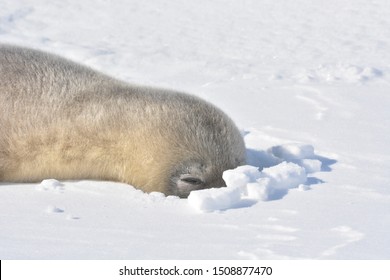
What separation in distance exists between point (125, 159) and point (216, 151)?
1.87 feet

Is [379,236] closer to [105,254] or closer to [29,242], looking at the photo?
[105,254]

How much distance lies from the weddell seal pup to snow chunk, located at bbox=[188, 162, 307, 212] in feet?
1.25

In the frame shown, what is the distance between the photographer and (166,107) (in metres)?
5.05

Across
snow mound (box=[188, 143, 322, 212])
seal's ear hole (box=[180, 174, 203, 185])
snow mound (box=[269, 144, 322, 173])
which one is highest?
snow mound (box=[269, 144, 322, 173])

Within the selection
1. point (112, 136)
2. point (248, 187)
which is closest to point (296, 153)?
point (248, 187)

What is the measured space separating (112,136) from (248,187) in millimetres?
1066

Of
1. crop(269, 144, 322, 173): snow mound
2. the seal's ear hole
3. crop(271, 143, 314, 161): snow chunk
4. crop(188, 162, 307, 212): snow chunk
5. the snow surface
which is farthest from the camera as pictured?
crop(271, 143, 314, 161): snow chunk

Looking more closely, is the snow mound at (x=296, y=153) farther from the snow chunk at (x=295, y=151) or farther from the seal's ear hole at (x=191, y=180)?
the seal's ear hole at (x=191, y=180)

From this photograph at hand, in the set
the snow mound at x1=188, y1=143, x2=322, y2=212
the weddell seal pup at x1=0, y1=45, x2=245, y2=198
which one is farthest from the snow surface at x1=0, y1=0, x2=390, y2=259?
the weddell seal pup at x1=0, y1=45, x2=245, y2=198

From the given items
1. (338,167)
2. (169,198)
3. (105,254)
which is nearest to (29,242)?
(105,254)

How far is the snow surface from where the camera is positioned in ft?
12.1

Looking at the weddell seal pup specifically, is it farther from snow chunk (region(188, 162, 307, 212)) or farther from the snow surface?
snow chunk (region(188, 162, 307, 212))

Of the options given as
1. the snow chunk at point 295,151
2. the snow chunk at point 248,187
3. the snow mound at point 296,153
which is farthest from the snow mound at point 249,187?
the snow chunk at point 295,151

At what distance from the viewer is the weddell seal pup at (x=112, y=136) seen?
4859 mm
